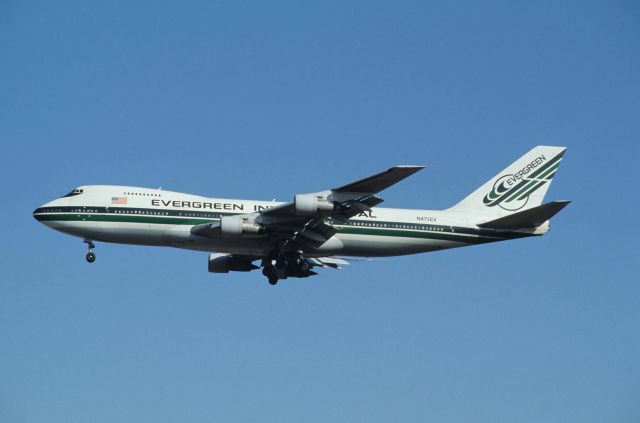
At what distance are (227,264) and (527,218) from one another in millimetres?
17812

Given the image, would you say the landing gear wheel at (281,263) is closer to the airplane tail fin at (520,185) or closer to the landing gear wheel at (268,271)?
the landing gear wheel at (268,271)

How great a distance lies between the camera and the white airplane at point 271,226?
174 feet

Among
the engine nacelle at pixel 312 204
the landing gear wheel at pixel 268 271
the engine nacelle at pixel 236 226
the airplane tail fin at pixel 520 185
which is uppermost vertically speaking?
the airplane tail fin at pixel 520 185

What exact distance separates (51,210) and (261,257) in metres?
11.9

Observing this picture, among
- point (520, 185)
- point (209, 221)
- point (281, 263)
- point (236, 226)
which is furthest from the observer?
point (520, 185)

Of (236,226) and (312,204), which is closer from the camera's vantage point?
(312,204)

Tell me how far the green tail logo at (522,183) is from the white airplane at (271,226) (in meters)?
1.32

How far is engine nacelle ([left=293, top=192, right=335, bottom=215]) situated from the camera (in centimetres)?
5025

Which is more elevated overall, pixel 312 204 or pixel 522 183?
pixel 522 183

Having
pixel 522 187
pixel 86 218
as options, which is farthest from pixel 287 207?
pixel 522 187

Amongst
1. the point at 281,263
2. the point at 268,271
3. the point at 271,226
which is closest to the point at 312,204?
the point at 271,226

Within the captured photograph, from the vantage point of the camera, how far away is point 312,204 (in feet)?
165

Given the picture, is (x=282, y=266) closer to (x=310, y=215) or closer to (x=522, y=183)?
(x=310, y=215)

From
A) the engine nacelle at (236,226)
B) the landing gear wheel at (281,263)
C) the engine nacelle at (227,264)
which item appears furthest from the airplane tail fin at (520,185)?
the engine nacelle at (236,226)
